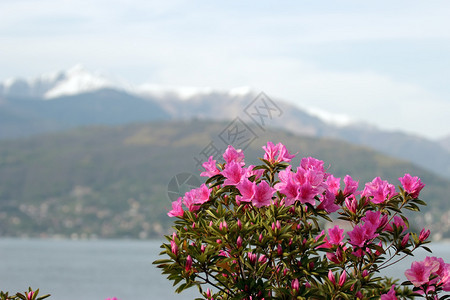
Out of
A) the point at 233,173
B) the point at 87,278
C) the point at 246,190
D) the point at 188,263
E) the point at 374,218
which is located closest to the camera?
the point at 188,263

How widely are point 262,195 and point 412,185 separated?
1.19 m

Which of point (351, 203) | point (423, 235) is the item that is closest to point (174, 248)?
point (351, 203)

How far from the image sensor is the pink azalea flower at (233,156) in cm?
529

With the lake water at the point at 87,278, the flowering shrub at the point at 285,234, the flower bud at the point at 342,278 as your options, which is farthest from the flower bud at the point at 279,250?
the lake water at the point at 87,278

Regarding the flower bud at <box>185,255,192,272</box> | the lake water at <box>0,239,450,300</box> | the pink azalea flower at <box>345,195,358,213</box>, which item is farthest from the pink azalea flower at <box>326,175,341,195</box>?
the lake water at <box>0,239,450,300</box>

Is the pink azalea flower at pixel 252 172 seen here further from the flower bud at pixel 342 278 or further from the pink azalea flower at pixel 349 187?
the flower bud at pixel 342 278

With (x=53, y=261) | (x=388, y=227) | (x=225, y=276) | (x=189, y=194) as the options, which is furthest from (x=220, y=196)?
(x=53, y=261)

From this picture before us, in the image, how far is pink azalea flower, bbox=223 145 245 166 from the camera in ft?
17.3

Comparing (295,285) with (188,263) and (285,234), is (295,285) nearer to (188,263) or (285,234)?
(285,234)

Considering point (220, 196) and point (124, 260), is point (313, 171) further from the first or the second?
point (124, 260)

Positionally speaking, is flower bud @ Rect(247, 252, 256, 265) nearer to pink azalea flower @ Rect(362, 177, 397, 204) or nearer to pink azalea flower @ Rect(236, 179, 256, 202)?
pink azalea flower @ Rect(236, 179, 256, 202)

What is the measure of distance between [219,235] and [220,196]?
634mm

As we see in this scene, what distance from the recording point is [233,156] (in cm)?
532

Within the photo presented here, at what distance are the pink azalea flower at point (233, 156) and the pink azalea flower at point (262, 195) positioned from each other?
0.41m
